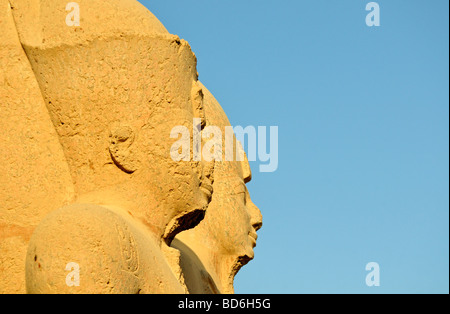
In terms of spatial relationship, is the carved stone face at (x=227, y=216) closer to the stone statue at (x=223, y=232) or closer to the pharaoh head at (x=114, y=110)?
the stone statue at (x=223, y=232)

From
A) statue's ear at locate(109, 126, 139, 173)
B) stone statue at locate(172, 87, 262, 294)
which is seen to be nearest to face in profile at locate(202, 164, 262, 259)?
stone statue at locate(172, 87, 262, 294)

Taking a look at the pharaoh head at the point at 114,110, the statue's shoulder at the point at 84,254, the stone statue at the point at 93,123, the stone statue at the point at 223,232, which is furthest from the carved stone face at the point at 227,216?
the statue's shoulder at the point at 84,254

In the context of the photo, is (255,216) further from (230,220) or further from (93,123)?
(93,123)

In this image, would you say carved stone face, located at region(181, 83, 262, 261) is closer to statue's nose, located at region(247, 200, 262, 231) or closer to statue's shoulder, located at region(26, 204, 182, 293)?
statue's nose, located at region(247, 200, 262, 231)

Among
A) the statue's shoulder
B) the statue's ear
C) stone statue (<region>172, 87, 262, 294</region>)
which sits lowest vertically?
the statue's shoulder

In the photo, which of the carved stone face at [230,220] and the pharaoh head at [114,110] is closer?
the pharaoh head at [114,110]

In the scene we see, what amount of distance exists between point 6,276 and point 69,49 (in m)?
1.67

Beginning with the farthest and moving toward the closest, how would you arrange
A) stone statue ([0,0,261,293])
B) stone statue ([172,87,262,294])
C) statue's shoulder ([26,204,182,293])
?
stone statue ([172,87,262,294]) < stone statue ([0,0,261,293]) < statue's shoulder ([26,204,182,293])

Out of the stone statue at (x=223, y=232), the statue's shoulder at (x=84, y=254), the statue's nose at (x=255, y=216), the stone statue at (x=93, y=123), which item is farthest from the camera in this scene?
the statue's nose at (x=255, y=216)

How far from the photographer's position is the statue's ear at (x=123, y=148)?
6.35 metres

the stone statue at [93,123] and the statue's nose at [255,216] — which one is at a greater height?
the statue's nose at [255,216]

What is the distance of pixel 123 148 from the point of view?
636cm

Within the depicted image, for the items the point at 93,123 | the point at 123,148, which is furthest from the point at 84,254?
the point at 93,123

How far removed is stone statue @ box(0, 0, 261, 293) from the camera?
6.30 m
